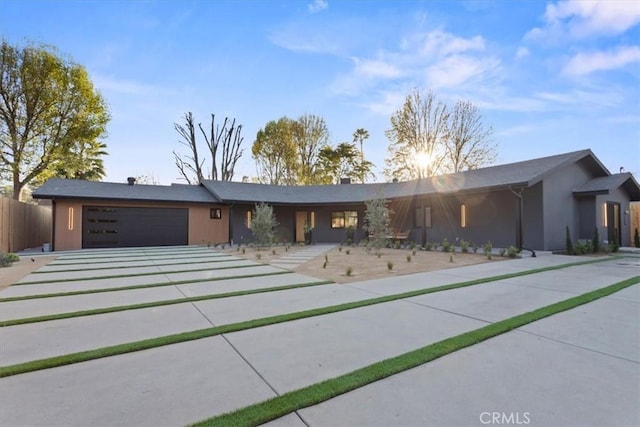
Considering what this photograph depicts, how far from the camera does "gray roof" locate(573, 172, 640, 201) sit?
1190 cm

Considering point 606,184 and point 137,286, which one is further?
point 606,184

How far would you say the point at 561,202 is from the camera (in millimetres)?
12211

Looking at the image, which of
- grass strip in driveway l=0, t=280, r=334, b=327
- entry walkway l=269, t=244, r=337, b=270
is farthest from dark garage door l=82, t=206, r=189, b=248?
grass strip in driveway l=0, t=280, r=334, b=327

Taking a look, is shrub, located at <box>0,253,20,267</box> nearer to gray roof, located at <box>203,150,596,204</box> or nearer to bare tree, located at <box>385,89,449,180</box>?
gray roof, located at <box>203,150,596,204</box>

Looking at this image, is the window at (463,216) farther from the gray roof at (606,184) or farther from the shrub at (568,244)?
the gray roof at (606,184)

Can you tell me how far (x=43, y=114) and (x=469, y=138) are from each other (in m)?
28.7

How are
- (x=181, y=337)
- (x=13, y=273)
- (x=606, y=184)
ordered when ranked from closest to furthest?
(x=181, y=337) → (x=13, y=273) → (x=606, y=184)

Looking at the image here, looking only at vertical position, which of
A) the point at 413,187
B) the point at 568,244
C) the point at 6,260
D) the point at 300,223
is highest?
the point at 413,187

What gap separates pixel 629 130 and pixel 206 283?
17.5m

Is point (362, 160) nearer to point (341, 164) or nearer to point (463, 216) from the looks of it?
point (341, 164)

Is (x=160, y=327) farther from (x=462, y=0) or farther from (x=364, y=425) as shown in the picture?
(x=462, y=0)

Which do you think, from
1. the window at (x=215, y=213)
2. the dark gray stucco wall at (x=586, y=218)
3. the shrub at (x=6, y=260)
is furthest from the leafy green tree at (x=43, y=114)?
the dark gray stucco wall at (x=586, y=218)

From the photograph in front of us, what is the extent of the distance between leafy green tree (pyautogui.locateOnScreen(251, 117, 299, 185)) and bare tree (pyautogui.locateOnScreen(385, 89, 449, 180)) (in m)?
9.13

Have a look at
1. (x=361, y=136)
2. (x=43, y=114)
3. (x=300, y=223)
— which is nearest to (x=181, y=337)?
(x=300, y=223)
